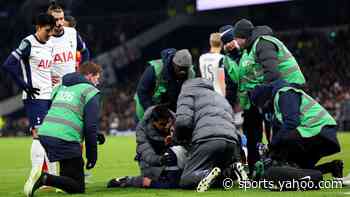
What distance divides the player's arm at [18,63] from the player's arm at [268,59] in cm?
292

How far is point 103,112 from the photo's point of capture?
134 feet

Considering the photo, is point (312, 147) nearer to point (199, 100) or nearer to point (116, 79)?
point (199, 100)

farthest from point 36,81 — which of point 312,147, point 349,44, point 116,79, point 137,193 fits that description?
point 116,79

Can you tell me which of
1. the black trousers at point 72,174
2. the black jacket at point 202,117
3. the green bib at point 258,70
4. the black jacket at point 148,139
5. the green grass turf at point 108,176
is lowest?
the green grass turf at point 108,176

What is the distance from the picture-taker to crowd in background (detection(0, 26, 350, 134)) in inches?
1308

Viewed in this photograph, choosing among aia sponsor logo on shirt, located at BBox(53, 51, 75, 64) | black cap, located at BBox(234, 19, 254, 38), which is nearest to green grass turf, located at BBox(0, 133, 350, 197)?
aia sponsor logo on shirt, located at BBox(53, 51, 75, 64)

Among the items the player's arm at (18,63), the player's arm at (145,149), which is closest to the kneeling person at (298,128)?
the player's arm at (145,149)

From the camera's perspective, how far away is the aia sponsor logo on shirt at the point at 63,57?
37.4 ft

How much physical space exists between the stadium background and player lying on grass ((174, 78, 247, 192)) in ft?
70.9

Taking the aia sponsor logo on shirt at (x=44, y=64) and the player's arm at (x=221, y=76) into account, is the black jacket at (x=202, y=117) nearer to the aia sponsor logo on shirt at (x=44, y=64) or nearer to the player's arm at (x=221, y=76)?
→ the aia sponsor logo on shirt at (x=44, y=64)

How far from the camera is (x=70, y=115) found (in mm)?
9461

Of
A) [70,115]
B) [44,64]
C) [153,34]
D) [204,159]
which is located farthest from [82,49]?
[153,34]

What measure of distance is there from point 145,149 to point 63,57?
2.02m

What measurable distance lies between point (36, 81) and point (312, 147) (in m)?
3.68
